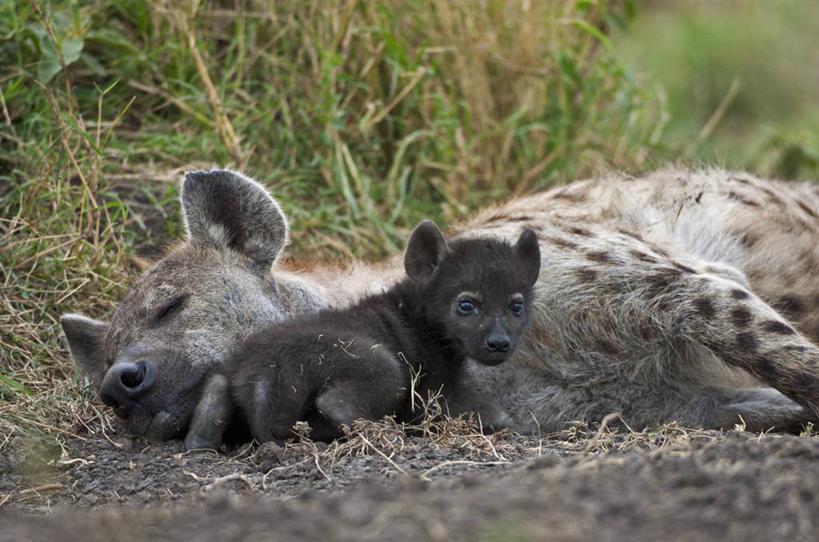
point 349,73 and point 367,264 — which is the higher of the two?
point 349,73

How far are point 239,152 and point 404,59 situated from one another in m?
1.16

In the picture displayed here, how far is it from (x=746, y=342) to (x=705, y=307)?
183mm

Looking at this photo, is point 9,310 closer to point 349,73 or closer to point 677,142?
point 349,73

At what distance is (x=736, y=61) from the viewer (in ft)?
33.7

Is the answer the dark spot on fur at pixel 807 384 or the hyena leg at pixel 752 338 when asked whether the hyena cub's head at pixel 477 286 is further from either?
the dark spot on fur at pixel 807 384

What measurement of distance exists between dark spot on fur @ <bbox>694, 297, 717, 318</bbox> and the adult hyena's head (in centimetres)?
140

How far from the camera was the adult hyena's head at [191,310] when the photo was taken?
326 centimetres

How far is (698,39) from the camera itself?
10.3 metres

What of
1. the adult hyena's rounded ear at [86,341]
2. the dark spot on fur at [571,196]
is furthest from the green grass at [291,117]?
the dark spot on fur at [571,196]

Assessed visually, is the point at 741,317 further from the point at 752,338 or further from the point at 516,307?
the point at 516,307

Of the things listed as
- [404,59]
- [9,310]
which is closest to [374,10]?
[404,59]

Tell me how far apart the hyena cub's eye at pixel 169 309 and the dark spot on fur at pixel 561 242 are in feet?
4.50

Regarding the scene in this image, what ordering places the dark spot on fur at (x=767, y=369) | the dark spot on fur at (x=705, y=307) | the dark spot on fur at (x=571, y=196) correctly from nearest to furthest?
the dark spot on fur at (x=767, y=369) < the dark spot on fur at (x=705, y=307) < the dark spot on fur at (x=571, y=196)

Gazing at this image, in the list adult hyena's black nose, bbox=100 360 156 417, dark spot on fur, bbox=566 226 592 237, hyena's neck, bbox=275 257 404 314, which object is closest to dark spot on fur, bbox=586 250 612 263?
dark spot on fur, bbox=566 226 592 237
